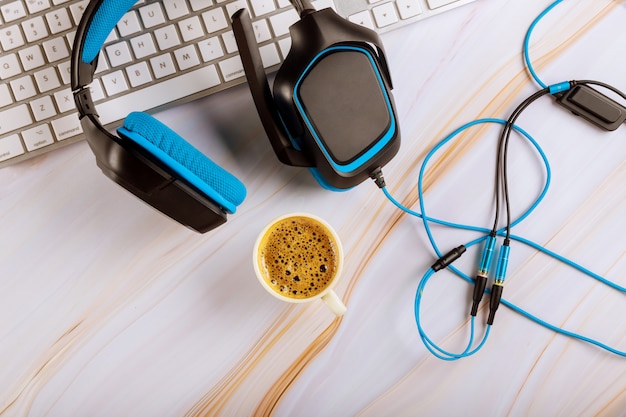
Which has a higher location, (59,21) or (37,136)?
(59,21)

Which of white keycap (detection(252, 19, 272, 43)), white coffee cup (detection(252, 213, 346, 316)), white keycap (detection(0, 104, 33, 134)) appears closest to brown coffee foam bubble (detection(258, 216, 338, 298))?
white coffee cup (detection(252, 213, 346, 316))

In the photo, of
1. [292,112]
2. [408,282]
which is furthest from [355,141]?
[408,282]

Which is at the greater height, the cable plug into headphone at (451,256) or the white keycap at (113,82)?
the white keycap at (113,82)

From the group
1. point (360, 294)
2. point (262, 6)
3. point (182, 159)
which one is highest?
point (262, 6)

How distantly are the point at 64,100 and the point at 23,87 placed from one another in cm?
5

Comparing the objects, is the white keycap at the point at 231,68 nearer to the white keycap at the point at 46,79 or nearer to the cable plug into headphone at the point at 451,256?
the white keycap at the point at 46,79

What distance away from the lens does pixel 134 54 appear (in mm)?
608

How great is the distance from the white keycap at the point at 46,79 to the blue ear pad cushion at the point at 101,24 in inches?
4.5

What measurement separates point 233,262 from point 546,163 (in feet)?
1.34

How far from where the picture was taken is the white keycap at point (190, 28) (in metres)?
0.60

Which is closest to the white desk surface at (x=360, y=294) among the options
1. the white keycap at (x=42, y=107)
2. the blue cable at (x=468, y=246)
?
the blue cable at (x=468, y=246)

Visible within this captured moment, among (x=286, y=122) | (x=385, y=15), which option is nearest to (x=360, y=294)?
(x=286, y=122)

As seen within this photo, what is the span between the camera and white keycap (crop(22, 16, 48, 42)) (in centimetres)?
60

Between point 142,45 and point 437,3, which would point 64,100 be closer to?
point 142,45
